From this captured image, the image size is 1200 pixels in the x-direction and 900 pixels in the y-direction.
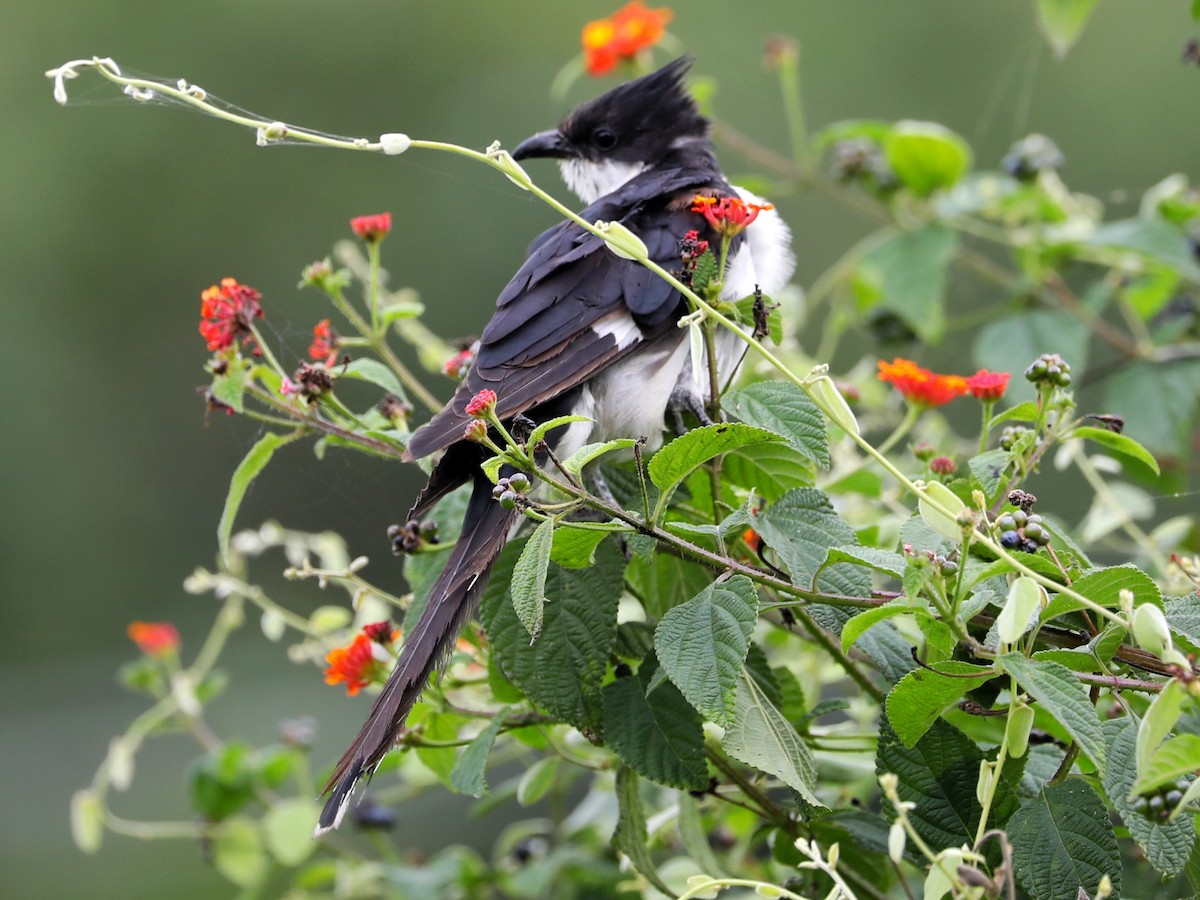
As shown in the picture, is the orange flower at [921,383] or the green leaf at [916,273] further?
the green leaf at [916,273]

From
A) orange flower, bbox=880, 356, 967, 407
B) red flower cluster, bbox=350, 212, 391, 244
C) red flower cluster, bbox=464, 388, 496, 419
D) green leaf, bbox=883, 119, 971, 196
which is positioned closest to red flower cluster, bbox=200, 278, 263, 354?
red flower cluster, bbox=350, 212, 391, 244

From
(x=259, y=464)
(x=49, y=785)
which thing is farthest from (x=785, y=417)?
(x=49, y=785)

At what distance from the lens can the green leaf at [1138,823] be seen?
101 centimetres

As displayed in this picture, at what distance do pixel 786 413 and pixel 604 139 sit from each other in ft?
4.11

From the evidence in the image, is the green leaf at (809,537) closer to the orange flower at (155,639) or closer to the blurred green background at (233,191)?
the orange flower at (155,639)

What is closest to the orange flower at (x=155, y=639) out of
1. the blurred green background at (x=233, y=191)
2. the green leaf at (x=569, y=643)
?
the green leaf at (x=569, y=643)

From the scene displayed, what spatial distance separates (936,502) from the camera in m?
1.01

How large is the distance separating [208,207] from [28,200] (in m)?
1.20

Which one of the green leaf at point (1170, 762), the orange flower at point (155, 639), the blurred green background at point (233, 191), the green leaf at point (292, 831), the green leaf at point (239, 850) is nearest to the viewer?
the green leaf at point (1170, 762)

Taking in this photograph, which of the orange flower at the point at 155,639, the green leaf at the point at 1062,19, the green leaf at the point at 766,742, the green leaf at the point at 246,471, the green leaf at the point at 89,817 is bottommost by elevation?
the green leaf at the point at 89,817

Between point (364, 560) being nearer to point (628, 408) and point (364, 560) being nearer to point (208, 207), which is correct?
point (628, 408)

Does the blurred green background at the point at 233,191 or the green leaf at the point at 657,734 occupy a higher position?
the blurred green background at the point at 233,191

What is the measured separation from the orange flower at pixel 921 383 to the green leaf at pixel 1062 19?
17.4 inches

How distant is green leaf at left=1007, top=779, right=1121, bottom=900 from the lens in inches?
41.9
